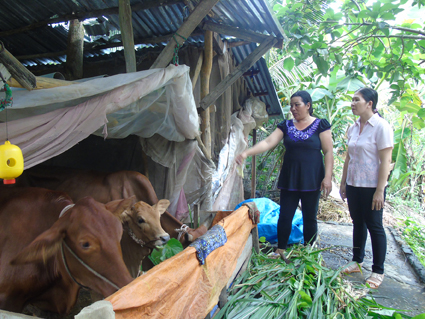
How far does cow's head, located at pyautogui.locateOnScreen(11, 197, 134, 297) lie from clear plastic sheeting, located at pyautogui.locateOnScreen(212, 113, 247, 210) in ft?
10.1

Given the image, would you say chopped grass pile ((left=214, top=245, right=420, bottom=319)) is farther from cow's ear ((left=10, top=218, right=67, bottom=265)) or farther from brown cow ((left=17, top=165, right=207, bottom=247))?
cow's ear ((left=10, top=218, right=67, bottom=265))

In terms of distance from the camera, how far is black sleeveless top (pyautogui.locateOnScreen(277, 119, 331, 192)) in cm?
317

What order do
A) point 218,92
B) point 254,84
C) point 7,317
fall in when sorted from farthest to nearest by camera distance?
1. point 254,84
2. point 218,92
3. point 7,317

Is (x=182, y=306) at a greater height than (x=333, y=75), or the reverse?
(x=333, y=75)

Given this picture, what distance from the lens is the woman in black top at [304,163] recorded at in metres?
3.16

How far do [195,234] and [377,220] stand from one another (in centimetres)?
175

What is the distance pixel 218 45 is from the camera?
14.2ft

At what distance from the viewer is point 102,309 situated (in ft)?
3.28

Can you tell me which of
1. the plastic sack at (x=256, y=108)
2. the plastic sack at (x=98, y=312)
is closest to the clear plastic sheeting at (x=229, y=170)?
the plastic sack at (x=256, y=108)

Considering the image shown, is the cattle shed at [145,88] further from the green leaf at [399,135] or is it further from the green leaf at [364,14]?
the green leaf at [399,135]

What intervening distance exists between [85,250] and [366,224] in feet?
8.78

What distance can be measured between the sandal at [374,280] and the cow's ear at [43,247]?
110 inches

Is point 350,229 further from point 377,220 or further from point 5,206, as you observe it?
point 5,206

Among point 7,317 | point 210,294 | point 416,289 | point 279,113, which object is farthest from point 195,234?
point 279,113
